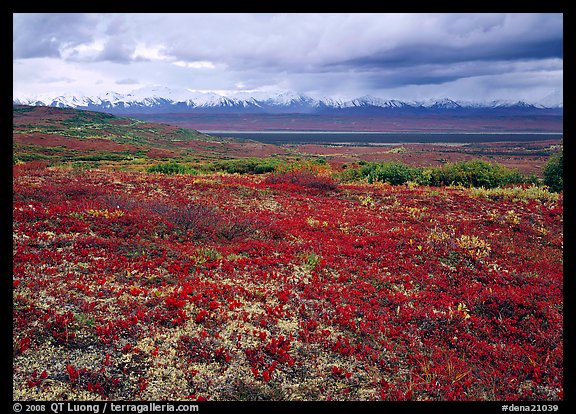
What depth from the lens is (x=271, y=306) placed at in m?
9.16

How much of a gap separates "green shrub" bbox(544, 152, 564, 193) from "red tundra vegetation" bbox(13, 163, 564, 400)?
1795 centimetres

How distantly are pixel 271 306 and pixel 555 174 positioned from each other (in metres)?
33.4

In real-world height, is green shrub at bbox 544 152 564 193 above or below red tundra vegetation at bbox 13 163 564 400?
above

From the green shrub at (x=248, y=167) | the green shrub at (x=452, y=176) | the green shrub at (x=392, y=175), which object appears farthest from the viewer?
the green shrub at (x=248, y=167)

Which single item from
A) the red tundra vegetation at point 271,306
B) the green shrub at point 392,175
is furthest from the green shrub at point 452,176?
the red tundra vegetation at point 271,306

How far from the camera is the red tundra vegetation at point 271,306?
21.6ft

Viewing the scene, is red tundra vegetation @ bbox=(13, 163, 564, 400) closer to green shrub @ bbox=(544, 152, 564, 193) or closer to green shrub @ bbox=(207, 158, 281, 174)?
green shrub @ bbox=(544, 152, 564, 193)

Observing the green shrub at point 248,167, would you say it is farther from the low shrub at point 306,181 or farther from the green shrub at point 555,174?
the green shrub at point 555,174

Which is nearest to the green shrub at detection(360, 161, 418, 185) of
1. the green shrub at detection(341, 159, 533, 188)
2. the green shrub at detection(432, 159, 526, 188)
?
the green shrub at detection(341, 159, 533, 188)

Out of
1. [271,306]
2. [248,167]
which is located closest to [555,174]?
[248,167]

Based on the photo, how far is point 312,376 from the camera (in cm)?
686

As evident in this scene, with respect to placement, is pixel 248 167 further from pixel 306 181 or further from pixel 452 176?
pixel 452 176

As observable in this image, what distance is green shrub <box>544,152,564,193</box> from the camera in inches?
1237

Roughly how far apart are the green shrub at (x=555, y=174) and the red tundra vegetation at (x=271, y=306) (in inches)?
707
